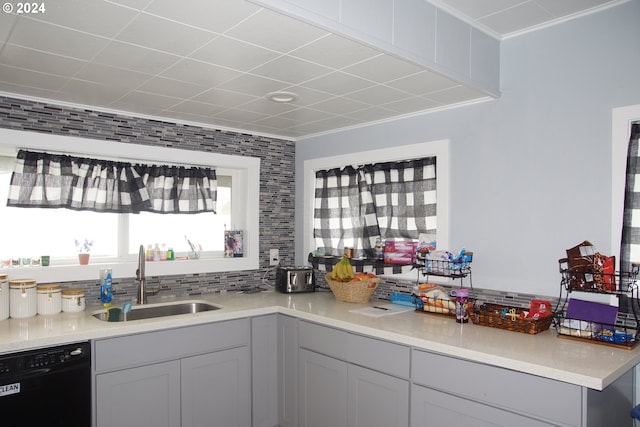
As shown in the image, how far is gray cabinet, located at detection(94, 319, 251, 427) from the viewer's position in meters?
2.28

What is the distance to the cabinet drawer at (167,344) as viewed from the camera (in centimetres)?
228

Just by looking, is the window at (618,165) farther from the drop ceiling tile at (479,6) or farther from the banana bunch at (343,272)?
the banana bunch at (343,272)

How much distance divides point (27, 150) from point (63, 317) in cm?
103

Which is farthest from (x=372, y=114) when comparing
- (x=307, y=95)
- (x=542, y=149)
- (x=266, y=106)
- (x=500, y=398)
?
(x=500, y=398)

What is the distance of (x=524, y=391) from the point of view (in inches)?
69.2

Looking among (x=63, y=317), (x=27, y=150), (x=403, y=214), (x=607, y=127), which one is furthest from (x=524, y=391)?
(x=27, y=150)

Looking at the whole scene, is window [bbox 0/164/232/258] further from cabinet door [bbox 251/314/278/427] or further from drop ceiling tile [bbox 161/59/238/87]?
drop ceiling tile [bbox 161/59/238/87]

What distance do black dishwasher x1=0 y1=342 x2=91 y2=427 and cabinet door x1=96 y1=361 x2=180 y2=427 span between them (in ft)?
0.25

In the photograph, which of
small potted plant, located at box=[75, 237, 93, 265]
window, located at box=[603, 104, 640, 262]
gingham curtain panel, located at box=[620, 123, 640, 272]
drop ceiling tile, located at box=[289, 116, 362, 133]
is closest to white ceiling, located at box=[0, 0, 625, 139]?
drop ceiling tile, located at box=[289, 116, 362, 133]

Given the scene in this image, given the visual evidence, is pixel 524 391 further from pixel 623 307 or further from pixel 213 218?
pixel 213 218

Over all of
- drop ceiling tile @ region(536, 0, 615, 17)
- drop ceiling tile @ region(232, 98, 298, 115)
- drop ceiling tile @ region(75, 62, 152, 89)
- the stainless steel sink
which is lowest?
the stainless steel sink

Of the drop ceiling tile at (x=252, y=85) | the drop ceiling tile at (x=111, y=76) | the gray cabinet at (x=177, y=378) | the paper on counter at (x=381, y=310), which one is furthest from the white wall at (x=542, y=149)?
the drop ceiling tile at (x=111, y=76)

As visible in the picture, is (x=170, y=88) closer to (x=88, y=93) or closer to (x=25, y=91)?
(x=88, y=93)

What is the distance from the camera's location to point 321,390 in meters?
2.61
